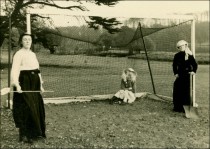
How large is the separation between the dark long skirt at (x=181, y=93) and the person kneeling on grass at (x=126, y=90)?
1.65 metres

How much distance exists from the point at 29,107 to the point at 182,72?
168 inches

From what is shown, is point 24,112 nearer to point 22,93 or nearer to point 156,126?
point 22,93

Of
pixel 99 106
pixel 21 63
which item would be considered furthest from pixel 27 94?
pixel 99 106

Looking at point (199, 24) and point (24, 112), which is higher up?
point (199, 24)

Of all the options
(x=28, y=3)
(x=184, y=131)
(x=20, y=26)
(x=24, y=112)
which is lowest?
(x=184, y=131)

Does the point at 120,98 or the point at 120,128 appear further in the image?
the point at 120,98

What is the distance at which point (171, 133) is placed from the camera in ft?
21.2

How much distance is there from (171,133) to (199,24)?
34.5 meters

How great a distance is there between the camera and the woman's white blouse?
17.5ft

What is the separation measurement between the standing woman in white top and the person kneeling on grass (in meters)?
4.37

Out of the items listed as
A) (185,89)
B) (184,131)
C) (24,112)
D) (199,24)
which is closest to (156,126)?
(184,131)

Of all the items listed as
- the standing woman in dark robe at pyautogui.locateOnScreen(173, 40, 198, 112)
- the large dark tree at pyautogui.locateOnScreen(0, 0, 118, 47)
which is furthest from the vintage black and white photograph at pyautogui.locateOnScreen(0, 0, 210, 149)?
the large dark tree at pyautogui.locateOnScreen(0, 0, 118, 47)

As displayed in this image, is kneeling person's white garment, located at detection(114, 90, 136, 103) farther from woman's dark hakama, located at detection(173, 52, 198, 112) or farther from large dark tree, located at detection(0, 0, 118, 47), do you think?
large dark tree, located at detection(0, 0, 118, 47)

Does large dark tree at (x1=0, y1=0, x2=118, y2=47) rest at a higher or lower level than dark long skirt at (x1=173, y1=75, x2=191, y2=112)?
higher
